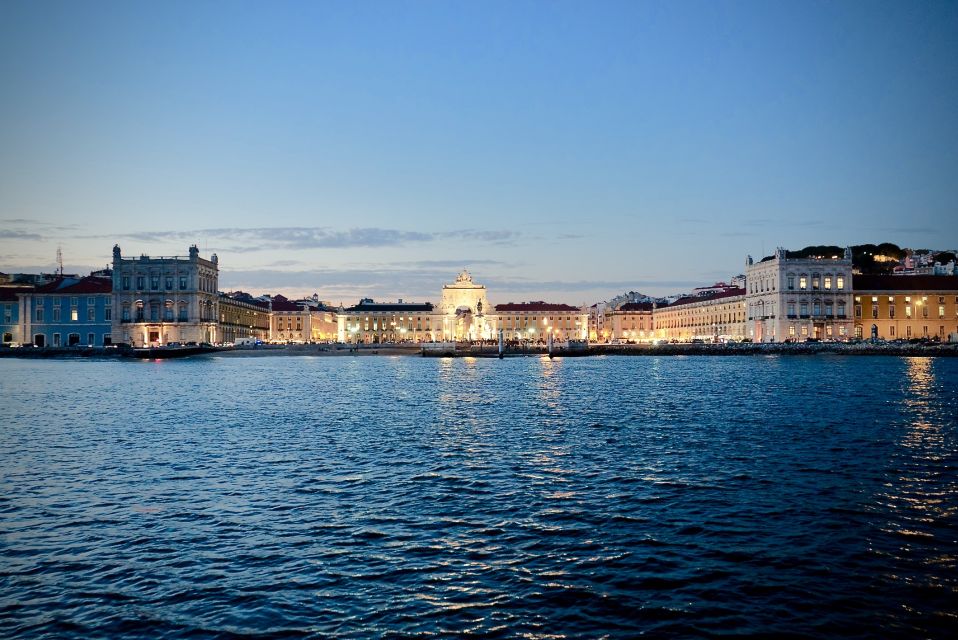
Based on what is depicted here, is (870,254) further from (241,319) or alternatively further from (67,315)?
(67,315)

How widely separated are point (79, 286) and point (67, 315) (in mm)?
5926

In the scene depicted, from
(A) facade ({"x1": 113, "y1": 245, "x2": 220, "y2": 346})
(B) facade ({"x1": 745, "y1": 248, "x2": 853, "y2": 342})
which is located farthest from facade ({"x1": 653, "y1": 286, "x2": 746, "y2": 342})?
(A) facade ({"x1": 113, "y1": 245, "x2": 220, "y2": 346})

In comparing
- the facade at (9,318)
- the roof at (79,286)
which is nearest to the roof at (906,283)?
the roof at (79,286)

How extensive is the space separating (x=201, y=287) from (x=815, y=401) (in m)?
122

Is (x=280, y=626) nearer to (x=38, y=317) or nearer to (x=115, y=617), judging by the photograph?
(x=115, y=617)

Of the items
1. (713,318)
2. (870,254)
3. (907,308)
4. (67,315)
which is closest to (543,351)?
(713,318)

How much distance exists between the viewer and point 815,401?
43.8 m

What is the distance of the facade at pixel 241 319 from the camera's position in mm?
153875

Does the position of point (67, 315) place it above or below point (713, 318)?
above

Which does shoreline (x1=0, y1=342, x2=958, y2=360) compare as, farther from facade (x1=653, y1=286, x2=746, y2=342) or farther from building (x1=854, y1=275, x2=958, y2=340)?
facade (x1=653, y1=286, x2=746, y2=342)

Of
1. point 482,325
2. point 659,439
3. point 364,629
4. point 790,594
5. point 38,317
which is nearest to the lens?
point 364,629

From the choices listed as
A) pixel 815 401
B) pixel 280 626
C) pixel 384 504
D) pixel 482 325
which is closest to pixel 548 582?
pixel 280 626

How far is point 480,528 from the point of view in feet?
54.0

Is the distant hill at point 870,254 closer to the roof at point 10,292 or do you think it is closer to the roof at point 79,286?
the roof at point 79,286
